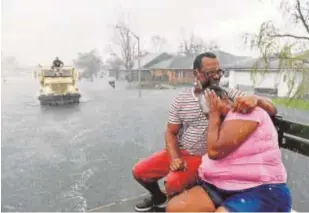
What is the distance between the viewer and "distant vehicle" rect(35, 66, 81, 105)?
20766 mm

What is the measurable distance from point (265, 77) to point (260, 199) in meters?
15.8

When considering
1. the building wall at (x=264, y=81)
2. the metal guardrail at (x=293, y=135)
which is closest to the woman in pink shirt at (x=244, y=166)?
the metal guardrail at (x=293, y=135)

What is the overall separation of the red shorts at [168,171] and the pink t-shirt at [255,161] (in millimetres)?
344

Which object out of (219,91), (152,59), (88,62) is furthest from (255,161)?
(88,62)

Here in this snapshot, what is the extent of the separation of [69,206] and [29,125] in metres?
9.47

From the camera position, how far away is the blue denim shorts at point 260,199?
5.08 ft

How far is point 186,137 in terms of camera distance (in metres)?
2.09

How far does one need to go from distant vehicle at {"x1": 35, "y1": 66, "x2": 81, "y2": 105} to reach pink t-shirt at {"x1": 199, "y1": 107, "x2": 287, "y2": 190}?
65.6ft

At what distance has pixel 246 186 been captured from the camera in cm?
160

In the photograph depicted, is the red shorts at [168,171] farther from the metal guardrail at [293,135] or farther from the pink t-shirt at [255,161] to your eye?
the metal guardrail at [293,135]

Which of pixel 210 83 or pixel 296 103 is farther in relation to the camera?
pixel 296 103

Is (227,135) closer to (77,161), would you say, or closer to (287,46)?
(77,161)

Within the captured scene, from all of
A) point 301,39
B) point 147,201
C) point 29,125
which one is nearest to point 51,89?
point 29,125

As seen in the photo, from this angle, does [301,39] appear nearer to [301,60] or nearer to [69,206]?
[301,60]
